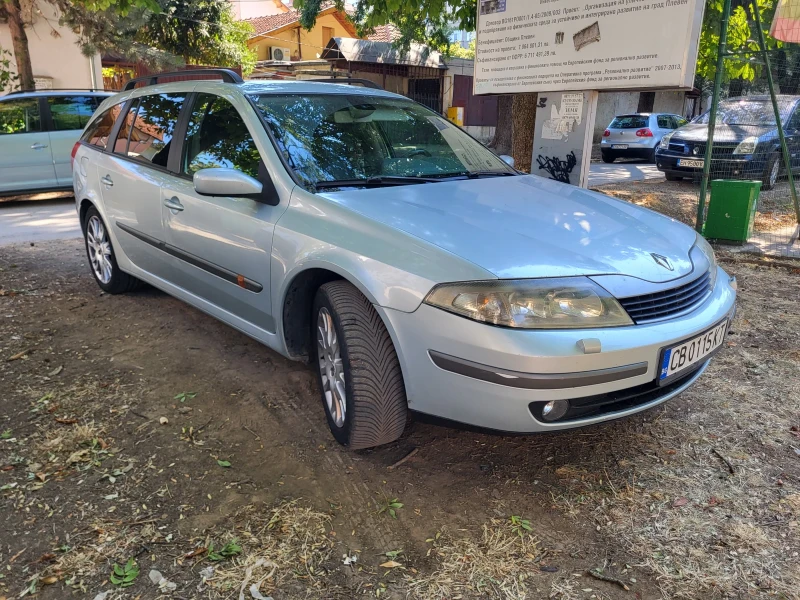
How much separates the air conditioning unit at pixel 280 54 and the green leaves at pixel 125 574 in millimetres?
29816

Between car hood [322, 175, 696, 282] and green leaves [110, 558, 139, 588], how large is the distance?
154 centimetres

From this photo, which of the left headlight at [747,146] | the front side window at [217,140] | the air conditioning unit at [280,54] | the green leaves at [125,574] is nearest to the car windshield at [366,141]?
the front side window at [217,140]

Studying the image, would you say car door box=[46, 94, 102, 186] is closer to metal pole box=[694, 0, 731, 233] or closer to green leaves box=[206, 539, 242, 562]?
metal pole box=[694, 0, 731, 233]

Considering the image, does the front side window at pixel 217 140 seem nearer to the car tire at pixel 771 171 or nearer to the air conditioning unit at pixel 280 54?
the car tire at pixel 771 171

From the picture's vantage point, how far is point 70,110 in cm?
962

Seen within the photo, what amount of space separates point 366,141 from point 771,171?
355 inches

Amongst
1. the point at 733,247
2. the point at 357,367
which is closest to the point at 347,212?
the point at 357,367

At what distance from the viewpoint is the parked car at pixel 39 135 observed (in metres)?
9.23

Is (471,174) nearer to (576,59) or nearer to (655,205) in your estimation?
(576,59)

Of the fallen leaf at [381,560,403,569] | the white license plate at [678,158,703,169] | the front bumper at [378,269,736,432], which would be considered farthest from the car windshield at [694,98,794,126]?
the fallen leaf at [381,560,403,569]

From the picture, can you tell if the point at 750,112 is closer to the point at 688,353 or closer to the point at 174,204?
the point at 688,353

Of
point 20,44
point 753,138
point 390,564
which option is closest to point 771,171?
point 753,138

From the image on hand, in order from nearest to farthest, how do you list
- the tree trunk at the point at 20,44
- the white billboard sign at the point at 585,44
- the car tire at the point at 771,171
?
the white billboard sign at the point at 585,44, the car tire at the point at 771,171, the tree trunk at the point at 20,44

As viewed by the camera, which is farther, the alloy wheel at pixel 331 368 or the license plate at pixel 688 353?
the alloy wheel at pixel 331 368
